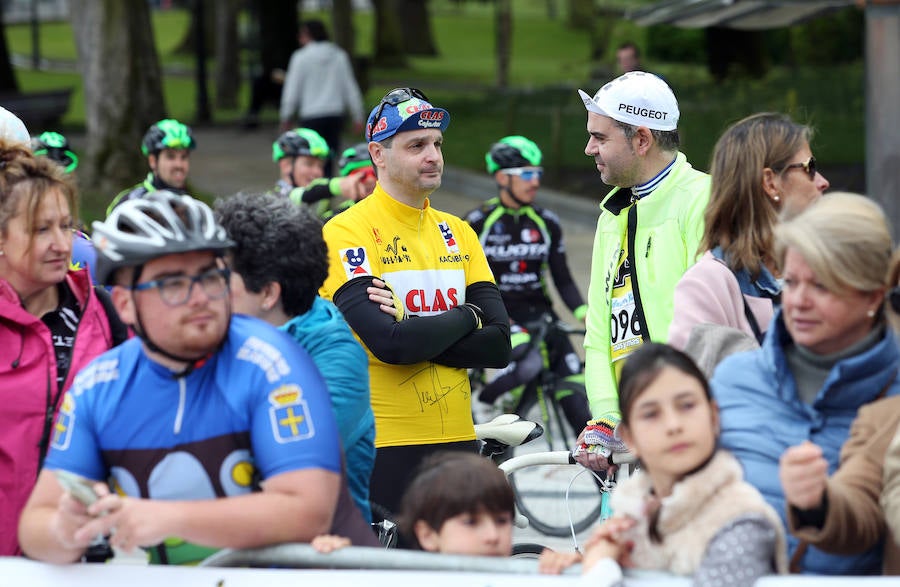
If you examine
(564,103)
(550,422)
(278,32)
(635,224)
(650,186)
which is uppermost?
(650,186)

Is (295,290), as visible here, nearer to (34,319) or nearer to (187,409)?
(187,409)

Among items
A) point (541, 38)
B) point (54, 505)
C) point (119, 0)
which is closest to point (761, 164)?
point (54, 505)

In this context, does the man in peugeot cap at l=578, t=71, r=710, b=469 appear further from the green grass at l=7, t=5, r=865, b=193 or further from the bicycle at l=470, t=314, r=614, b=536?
the bicycle at l=470, t=314, r=614, b=536

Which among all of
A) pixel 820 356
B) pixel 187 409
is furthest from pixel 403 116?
pixel 820 356

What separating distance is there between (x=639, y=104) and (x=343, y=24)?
2633cm

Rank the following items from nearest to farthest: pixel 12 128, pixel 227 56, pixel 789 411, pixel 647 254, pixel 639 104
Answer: pixel 789 411 < pixel 647 254 < pixel 639 104 < pixel 12 128 < pixel 227 56

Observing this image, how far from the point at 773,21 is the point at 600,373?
1325cm

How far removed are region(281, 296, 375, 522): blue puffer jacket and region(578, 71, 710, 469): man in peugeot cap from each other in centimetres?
113

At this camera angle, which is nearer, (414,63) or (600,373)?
(600,373)

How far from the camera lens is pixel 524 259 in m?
9.23

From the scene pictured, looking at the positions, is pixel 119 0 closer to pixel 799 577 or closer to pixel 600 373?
pixel 600 373

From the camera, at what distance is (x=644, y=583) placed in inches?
120

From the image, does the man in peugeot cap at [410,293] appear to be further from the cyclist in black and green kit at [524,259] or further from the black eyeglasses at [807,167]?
the cyclist in black and green kit at [524,259]

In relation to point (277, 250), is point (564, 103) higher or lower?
lower
